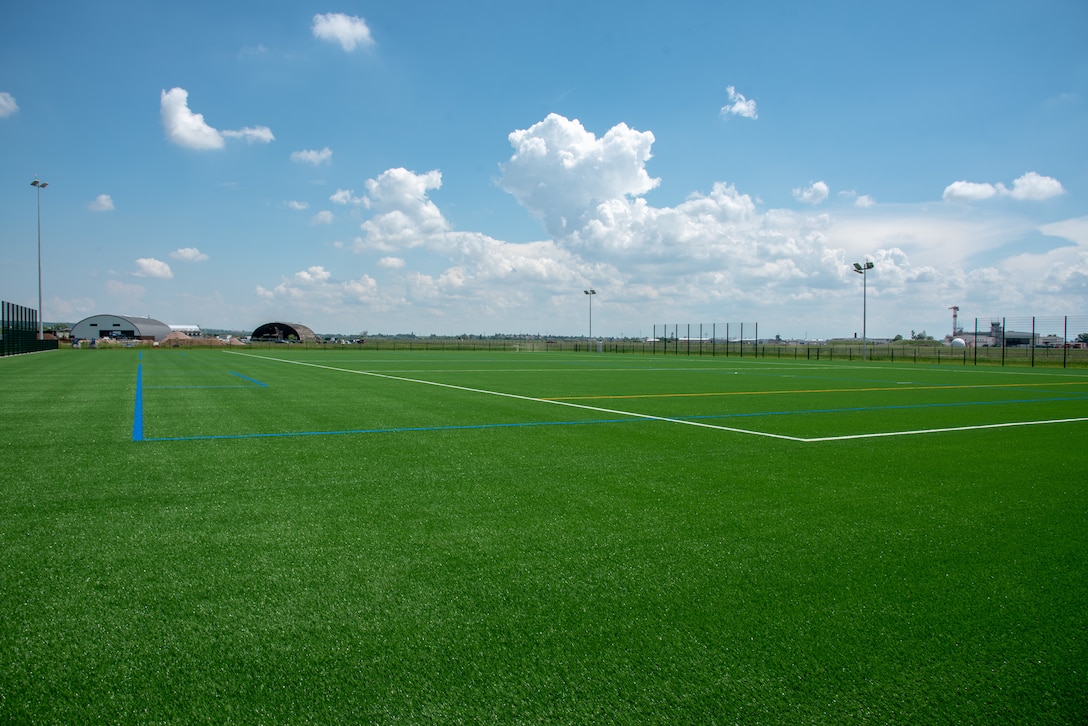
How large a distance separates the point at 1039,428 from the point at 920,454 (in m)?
3.53

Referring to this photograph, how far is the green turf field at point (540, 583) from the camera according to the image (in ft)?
6.65

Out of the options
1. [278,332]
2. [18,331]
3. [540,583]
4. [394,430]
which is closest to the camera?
[540,583]

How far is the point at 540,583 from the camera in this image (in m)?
2.87

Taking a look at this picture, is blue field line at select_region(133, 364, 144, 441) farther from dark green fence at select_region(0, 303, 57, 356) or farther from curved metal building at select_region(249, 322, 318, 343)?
curved metal building at select_region(249, 322, 318, 343)

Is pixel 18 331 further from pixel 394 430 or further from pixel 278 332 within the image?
pixel 278 332

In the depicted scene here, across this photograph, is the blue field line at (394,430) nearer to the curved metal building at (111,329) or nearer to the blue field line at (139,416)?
the blue field line at (139,416)

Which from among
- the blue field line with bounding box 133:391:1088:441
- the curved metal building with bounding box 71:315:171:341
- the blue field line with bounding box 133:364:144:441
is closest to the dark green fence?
the blue field line with bounding box 133:364:144:441

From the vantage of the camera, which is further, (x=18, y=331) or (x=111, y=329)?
(x=111, y=329)

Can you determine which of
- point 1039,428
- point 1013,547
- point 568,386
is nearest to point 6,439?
point 1013,547

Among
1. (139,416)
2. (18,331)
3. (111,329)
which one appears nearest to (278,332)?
(111,329)

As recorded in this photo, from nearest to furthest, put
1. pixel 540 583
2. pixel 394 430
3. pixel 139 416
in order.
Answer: pixel 540 583
pixel 394 430
pixel 139 416

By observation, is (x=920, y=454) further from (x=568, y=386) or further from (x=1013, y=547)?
(x=568, y=386)

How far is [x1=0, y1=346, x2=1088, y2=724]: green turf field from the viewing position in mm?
2027

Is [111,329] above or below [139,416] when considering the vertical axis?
above
